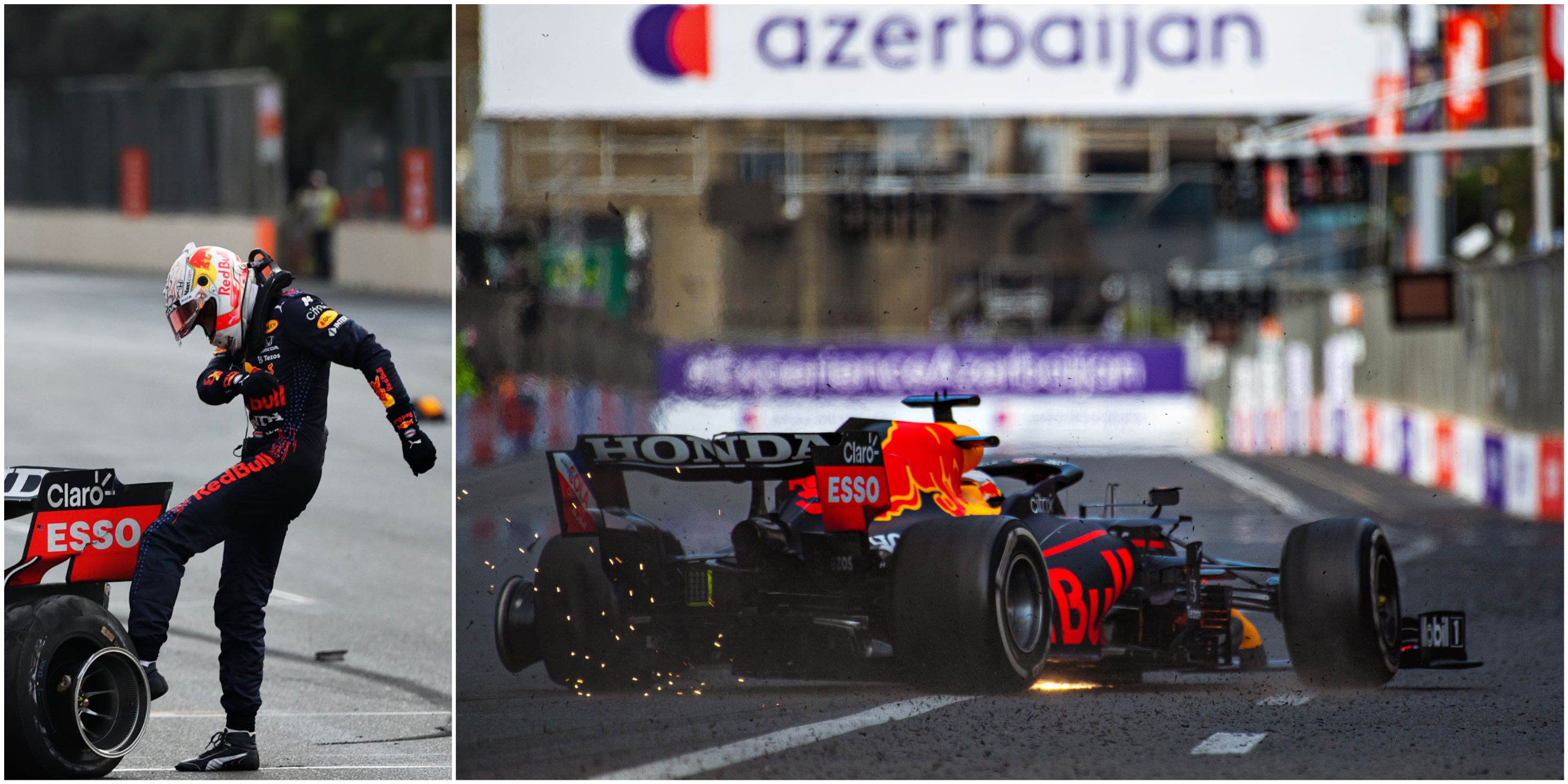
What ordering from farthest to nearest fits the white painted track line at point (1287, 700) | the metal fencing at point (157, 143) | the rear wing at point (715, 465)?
the metal fencing at point (157, 143), the white painted track line at point (1287, 700), the rear wing at point (715, 465)

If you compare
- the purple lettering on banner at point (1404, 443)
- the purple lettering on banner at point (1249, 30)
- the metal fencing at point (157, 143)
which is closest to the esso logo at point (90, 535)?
the purple lettering on banner at point (1404, 443)

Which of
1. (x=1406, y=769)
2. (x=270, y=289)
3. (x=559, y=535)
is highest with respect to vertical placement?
(x=270, y=289)

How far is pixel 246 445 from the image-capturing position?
21.2ft

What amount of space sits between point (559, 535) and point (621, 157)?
918 inches

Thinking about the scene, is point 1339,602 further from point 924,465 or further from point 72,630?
point 72,630

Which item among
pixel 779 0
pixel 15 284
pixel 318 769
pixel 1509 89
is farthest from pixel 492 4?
pixel 1509 89

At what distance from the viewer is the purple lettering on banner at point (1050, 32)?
86.6 feet

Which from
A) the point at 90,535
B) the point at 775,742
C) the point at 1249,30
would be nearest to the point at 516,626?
the point at 775,742

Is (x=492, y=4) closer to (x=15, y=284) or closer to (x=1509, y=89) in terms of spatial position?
(x=15, y=284)

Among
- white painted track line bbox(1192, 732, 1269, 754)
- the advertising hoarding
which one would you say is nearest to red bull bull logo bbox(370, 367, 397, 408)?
white painted track line bbox(1192, 732, 1269, 754)

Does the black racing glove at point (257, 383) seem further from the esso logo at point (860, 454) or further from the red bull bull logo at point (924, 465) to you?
the red bull bull logo at point (924, 465)

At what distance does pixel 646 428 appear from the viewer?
7.63 metres

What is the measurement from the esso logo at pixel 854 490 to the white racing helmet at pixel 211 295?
191cm

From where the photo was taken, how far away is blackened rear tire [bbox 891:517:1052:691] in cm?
641
